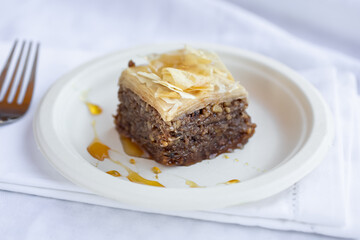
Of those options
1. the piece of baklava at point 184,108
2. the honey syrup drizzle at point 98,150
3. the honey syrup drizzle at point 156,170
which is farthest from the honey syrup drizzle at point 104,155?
the piece of baklava at point 184,108

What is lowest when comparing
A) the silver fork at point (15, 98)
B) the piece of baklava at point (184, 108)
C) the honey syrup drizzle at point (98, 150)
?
the silver fork at point (15, 98)

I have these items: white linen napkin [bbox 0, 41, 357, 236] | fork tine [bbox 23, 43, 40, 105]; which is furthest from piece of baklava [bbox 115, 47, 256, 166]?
fork tine [bbox 23, 43, 40, 105]

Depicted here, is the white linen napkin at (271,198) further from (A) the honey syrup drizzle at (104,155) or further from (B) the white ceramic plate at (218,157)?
(A) the honey syrup drizzle at (104,155)

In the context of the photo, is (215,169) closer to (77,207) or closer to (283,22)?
(77,207)

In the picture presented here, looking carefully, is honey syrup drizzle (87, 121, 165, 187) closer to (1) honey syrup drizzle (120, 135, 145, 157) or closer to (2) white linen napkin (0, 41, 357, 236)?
(1) honey syrup drizzle (120, 135, 145, 157)

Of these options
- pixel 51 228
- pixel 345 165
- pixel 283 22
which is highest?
pixel 283 22

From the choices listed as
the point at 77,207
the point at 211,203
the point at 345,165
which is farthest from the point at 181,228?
the point at 345,165
